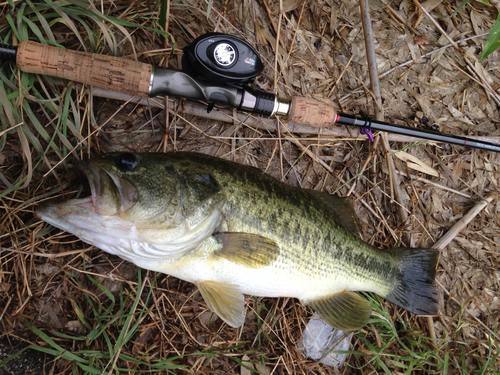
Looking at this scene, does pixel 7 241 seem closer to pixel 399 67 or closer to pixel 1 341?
pixel 1 341

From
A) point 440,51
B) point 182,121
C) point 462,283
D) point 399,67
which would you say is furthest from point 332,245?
point 440,51

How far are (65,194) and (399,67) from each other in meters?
3.41

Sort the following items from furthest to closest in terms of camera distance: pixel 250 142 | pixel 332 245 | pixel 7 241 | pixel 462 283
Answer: pixel 462 283
pixel 250 142
pixel 332 245
pixel 7 241

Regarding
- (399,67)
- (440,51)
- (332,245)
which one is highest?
(440,51)

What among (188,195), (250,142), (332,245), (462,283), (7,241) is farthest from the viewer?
(462,283)

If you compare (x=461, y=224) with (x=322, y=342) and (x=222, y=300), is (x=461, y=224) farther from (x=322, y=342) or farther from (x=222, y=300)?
(x=222, y=300)

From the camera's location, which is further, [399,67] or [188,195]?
[399,67]

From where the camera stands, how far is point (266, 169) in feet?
10.3

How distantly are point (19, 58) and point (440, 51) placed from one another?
3908 millimetres

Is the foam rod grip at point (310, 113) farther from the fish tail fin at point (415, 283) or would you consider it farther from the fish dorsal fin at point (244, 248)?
the fish tail fin at point (415, 283)

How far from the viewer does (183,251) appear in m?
2.16

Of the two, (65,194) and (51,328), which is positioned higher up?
(65,194)

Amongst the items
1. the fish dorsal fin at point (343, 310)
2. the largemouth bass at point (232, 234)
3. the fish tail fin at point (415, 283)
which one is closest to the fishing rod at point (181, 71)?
the largemouth bass at point (232, 234)

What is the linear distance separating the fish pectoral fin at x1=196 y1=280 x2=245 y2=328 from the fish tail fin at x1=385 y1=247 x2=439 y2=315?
1408 mm
